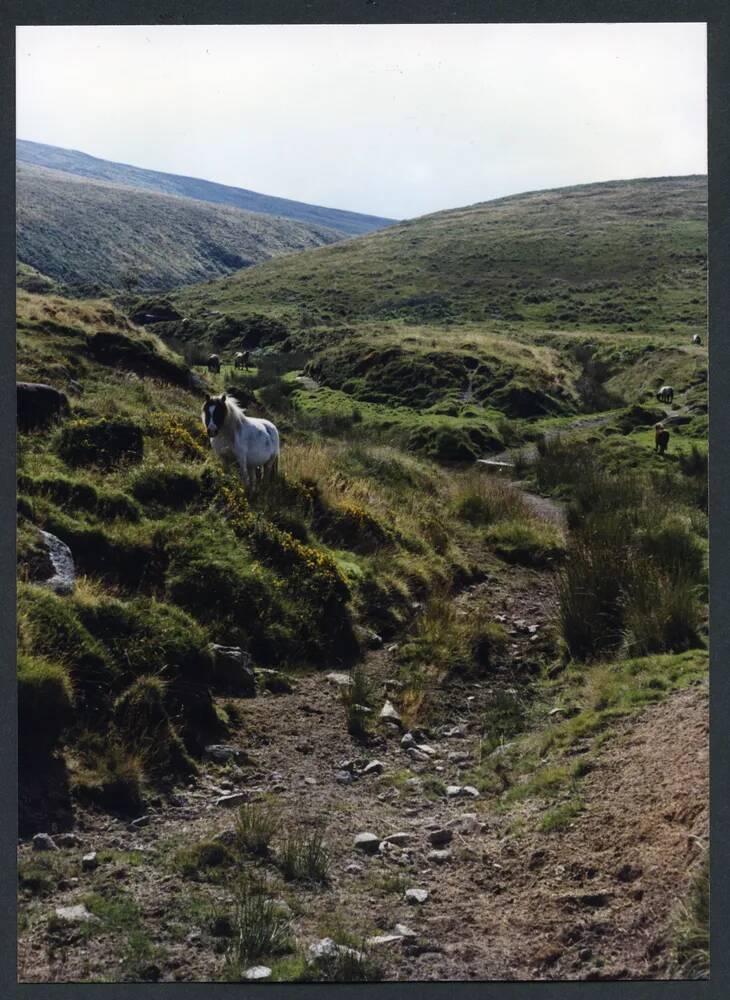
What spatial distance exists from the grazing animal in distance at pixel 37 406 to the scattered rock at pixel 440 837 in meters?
6.05

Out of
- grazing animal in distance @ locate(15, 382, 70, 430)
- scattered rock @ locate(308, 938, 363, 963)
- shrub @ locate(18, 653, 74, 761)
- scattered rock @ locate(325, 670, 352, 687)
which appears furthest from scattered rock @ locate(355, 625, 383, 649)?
scattered rock @ locate(308, 938, 363, 963)

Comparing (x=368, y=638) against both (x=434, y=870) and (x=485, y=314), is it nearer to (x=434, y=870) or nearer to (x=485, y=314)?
(x=434, y=870)

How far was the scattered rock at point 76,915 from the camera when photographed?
435cm

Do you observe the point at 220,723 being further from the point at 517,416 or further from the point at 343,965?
the point at 517,416

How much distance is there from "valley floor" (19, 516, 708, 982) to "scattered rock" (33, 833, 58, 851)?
8cm

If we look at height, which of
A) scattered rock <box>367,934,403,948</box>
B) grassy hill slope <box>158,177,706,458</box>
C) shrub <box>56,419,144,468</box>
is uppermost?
grassy hill slope <box>158,177,706,458</box>

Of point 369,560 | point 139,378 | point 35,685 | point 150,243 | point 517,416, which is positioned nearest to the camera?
point 35,685

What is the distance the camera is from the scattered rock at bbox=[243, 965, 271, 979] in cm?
407

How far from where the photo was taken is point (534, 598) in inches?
426

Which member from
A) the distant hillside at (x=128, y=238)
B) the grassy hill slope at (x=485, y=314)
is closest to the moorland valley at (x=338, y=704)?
the grassy hill slope at (x=485, y=314)

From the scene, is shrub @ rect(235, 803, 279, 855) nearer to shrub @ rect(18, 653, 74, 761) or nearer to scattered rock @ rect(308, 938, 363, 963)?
scattered rock @ rect(308, 938, 363, 963)

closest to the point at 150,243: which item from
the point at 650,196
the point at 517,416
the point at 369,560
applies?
the point at 650,196

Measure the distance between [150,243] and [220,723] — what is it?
8005cm

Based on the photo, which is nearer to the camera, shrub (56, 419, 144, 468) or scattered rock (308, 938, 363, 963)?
scattered rock (308, 938, 363, 963)
